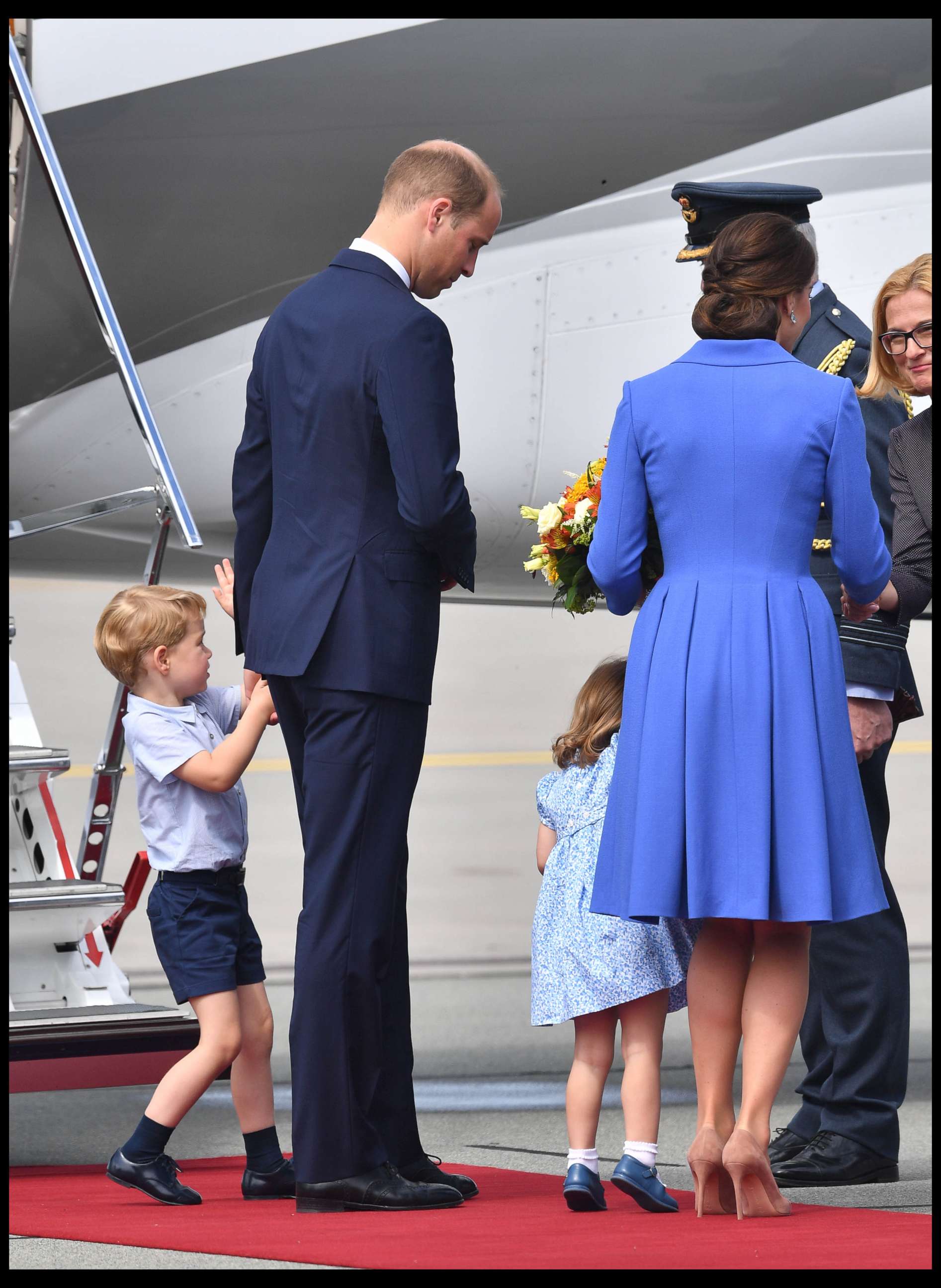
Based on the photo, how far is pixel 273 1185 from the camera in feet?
10.2

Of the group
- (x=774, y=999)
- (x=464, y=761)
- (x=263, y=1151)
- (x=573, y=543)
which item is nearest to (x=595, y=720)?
(x=573, y=543)

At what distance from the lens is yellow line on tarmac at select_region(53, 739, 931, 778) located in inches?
560

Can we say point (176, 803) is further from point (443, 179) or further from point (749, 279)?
point (749, 279)

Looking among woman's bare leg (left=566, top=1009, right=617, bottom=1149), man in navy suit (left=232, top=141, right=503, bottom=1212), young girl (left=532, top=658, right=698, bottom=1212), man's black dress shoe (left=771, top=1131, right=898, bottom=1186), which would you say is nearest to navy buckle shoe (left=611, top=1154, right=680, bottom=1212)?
young girl (left=532, top=658, right=698, bottom=1212)

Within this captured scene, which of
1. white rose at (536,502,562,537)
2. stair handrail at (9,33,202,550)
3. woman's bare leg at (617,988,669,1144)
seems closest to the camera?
woman's bare leg at (617,988,669,1144)

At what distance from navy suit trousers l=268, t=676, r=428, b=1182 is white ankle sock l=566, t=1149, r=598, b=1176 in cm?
29

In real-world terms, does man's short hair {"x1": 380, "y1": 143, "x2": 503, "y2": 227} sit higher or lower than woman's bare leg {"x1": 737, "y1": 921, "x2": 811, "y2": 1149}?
higher

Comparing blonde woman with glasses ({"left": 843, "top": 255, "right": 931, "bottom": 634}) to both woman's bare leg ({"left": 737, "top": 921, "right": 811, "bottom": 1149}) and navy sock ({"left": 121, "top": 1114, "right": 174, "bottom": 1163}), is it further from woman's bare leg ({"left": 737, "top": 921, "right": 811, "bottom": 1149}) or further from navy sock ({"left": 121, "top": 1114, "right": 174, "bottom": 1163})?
navy sock ({"left": 121, "top": 1114, "right": 174, "bottom": 1163})

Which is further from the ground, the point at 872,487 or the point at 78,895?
the point at 872,487

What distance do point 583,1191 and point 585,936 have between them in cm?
43

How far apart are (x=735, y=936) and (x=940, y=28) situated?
2711mm

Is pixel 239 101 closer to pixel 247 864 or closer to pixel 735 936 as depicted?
pixel 735 936

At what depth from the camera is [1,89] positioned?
13.4ft

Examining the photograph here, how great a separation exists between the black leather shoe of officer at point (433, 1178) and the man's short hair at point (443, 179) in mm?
1529
